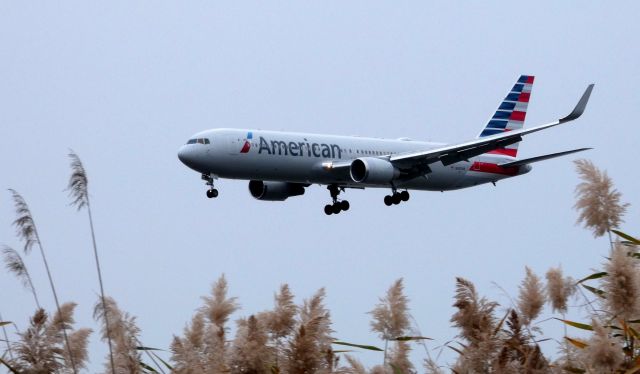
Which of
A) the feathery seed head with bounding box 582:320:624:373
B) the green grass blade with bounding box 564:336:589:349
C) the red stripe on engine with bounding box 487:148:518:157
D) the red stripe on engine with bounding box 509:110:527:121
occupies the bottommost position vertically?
the feathery seed head with bounding box 582:320:624:373

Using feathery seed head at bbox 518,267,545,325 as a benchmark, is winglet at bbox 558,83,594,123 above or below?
above

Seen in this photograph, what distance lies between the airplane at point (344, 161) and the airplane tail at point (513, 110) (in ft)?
13.9

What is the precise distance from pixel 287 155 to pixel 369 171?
328 cm

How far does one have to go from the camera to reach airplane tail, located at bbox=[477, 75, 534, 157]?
171ft

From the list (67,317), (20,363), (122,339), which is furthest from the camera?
(67,317)

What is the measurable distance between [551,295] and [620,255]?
0.79 m

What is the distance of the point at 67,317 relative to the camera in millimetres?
5480

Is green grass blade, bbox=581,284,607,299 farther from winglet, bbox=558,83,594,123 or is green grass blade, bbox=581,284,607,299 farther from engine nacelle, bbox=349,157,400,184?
engine nacelle, bbox=349,157,400,184

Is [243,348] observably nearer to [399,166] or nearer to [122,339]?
[122,339]

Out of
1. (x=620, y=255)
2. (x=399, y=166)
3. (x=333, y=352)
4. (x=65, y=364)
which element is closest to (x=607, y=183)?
(x=620, y=255)

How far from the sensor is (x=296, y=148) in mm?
37812

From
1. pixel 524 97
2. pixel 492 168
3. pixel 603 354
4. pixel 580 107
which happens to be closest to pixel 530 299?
pixel 603 354

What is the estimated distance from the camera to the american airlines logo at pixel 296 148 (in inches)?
1449

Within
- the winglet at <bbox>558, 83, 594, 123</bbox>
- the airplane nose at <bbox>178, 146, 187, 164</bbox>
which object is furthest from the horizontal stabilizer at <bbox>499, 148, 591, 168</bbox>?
the airplane nose at <bbox>178, 146, 187, 164</bbox>
